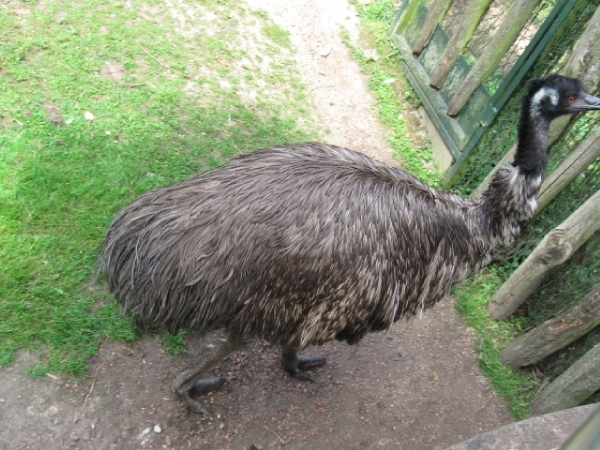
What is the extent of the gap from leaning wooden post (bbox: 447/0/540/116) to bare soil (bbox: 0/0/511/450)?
1.92 metres

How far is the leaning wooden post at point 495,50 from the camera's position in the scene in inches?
168

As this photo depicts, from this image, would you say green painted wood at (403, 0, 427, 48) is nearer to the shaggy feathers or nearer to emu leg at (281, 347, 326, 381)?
the shaggy feathers

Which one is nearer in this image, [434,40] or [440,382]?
[440,382]

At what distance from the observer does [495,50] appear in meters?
4.46

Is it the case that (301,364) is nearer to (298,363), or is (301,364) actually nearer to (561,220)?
(298,363)

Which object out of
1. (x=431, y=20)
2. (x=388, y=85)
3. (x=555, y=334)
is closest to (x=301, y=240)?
(x=555, y=334)

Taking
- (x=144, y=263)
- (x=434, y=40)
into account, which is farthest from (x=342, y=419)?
(x=434, y=40)

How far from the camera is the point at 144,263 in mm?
2418

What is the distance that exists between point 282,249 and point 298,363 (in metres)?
1.22

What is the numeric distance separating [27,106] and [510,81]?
363 centimetres

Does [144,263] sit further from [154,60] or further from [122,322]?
[154,60]

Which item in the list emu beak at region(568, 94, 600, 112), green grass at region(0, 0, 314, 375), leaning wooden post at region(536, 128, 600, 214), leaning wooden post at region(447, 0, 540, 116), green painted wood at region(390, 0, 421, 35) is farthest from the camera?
green painted wood at region(390, 0, 421, 35)

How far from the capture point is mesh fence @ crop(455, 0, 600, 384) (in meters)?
3.50

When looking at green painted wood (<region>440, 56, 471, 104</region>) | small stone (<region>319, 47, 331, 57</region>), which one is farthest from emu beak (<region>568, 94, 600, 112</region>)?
small stone (<region>319, 47, 331, 57</region>)
